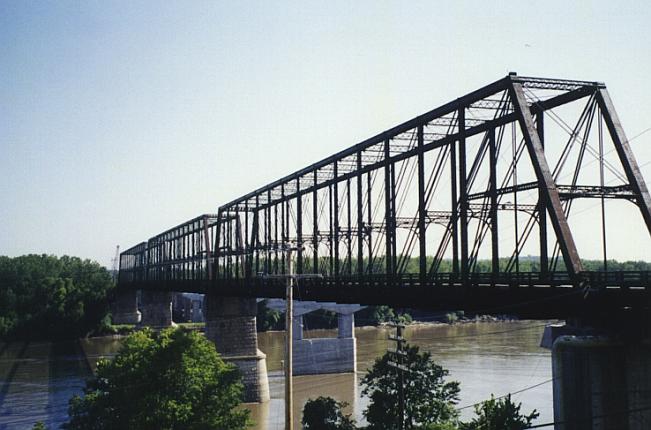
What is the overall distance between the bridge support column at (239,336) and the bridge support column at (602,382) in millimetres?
38785

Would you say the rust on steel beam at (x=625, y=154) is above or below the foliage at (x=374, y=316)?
above

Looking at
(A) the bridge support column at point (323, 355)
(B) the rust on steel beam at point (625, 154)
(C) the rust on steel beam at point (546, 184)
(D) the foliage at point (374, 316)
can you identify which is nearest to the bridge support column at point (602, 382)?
(C) the rust on steel beam at point (546, 184)

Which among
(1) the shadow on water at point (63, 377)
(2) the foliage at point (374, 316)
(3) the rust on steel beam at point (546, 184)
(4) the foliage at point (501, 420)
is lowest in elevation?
(1) the shadow on water at point (63, 377)

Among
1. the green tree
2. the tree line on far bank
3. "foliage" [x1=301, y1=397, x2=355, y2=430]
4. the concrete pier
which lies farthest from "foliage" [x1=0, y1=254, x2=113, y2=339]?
the green tree

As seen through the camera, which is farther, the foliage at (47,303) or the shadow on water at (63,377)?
the foliage at (47,303)

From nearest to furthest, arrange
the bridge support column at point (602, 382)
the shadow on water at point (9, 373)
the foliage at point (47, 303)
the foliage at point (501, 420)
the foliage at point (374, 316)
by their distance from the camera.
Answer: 1. the bridge support column at point (602, 382)
2. the foliage at point (501, 420)
3. the shadow on water at point (9, 373)
4. the foliage at point (47, 303)
5. the foliage at point (374, 316)

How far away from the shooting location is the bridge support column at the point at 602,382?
56.1 ft

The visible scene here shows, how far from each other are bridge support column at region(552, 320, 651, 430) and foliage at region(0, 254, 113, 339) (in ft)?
336

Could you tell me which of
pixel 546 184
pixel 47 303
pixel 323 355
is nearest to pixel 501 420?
pixel 546 184

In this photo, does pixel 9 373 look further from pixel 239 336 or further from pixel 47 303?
pixel 47 303

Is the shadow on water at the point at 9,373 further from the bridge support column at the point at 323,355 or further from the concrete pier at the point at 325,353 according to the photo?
the bridge support column at the point at 323,355

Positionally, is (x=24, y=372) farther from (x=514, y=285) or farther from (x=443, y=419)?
(x=514, y=285)

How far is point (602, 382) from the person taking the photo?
17.9 metres

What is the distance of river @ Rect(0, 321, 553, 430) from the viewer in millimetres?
48375
